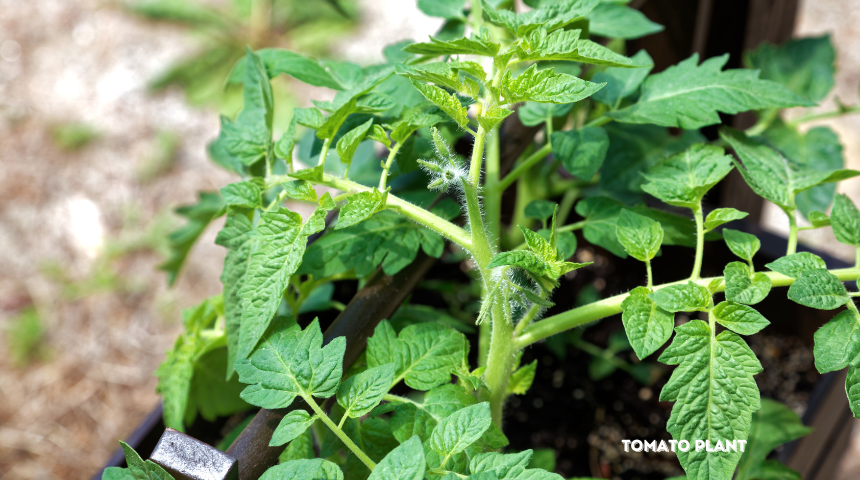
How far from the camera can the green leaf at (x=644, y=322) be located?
1.56ft

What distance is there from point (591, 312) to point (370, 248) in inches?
8.4

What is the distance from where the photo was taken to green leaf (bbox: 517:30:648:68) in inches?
18.1

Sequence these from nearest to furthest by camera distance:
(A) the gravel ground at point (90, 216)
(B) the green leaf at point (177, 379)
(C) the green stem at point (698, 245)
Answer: (C) the green stem at point (698, 245), (B) the green leaf at point (177, 379), (A) the gravel ground at point (90, 216)

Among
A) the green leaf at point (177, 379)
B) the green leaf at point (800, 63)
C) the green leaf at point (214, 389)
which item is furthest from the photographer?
the green leaf at point (800, 63)

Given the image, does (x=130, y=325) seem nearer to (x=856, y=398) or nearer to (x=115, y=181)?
(x=115, y=181)

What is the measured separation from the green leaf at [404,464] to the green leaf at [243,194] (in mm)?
247

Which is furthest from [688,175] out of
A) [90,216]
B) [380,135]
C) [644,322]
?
[90,216]

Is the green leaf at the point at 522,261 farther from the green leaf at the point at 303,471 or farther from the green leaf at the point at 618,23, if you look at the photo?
the green leaf at the point at 618,23

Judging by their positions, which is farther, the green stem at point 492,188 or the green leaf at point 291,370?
the green stem at point 492,188

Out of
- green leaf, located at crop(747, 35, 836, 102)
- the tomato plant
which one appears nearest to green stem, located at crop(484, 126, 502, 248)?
the tomato plant

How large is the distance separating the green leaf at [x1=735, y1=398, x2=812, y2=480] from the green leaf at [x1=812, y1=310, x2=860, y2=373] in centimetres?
25

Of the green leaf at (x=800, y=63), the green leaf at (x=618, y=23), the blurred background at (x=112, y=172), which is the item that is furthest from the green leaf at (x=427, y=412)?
the blurred background at (x=112, y=172)

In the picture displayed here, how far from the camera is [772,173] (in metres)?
0.62

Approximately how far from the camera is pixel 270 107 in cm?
60
